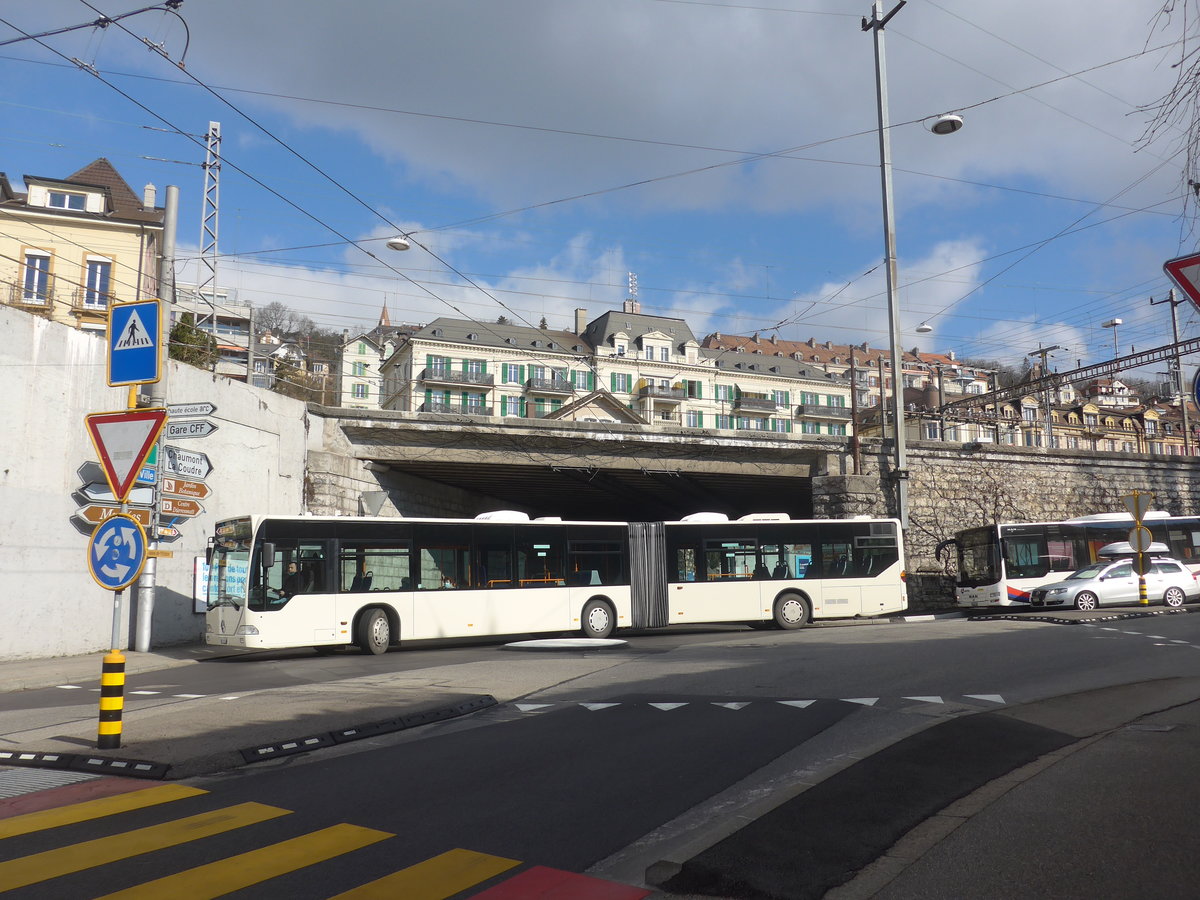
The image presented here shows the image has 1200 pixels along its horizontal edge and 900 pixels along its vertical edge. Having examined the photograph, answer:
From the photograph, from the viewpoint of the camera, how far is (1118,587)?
26.8m

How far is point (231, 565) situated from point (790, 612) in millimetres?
13544

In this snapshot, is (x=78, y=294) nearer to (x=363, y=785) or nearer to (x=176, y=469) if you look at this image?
(x=176, y=469)

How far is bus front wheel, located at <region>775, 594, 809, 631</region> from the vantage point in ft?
77.9

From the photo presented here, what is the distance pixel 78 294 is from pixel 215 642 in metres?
21.1

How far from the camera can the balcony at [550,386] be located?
7519cm

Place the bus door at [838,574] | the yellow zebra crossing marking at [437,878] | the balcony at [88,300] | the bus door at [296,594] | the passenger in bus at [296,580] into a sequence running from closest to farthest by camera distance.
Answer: the yellow zebra crossing marking at [437,878]
the bus door at [296,594]
the passenger in bus at [296,580]
the bus door at [838,574]
the balcony at [88,300]

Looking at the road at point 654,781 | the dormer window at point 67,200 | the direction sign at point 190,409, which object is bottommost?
the road at point 654,781

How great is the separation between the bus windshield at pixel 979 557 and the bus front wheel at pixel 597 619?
1317cm

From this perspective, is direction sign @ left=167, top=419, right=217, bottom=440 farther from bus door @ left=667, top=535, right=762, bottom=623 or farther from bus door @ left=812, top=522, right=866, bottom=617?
bus door @ left=812, top=522, right=866, bottom=617

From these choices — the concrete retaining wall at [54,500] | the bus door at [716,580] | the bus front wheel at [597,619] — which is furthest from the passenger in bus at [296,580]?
the bus door at [716,580]

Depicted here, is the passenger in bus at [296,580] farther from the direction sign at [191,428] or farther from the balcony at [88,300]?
the balcony at [88,300]

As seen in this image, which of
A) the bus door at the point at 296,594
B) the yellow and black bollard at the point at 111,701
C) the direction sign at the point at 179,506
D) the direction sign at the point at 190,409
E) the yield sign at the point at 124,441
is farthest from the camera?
the bus door at the point at 296,594

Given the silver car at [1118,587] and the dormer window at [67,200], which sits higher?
the dormer window at [67,200]

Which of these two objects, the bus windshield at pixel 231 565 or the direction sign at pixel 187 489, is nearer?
the direction sign at pixel 187 489
